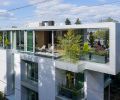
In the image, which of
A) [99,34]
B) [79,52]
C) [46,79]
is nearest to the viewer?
[79,52]

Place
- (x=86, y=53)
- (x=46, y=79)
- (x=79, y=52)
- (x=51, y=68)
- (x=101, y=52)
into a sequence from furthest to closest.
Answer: (x=46, y=79) → (x=51, y=68) → (x=79, y=52) → (x=86, y=53) → (x=101, y=52)

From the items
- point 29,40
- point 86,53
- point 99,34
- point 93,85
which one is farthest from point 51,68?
point 99,34

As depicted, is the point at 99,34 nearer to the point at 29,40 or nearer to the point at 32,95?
the point at 29,40

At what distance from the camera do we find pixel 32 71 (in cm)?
2030

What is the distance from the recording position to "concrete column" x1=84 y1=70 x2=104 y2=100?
15594 mm

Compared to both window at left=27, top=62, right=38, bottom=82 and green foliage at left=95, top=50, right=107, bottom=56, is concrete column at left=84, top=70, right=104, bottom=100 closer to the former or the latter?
green foliage at left=95, top=50, right=107, bottom=56

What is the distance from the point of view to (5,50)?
77.6 feet

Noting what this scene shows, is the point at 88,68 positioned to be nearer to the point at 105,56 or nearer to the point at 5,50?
the point at 105,56

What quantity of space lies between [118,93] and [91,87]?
30.1 ft

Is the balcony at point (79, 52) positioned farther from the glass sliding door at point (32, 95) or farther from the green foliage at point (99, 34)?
the glass sliding door at point (32, 95)

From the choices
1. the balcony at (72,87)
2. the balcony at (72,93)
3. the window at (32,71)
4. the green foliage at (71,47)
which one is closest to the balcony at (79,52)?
the green foliage at (71,47)

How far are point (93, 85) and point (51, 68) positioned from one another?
3.85 meters

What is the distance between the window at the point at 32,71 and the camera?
1964 cm

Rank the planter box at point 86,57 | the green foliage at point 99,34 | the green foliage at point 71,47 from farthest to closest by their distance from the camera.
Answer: the green foliage at point 99,34, the green foliage at point 71,47, the planter box at point 86,57
